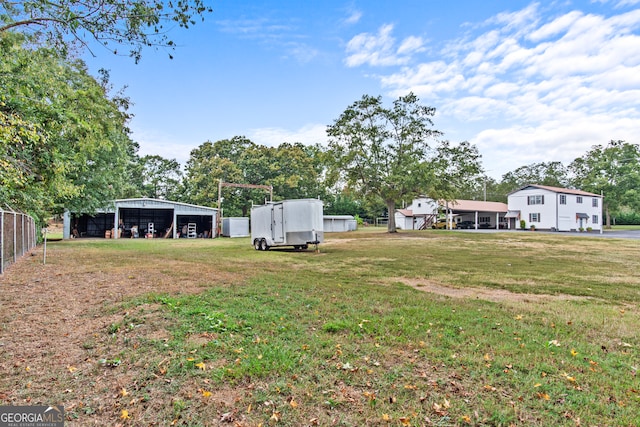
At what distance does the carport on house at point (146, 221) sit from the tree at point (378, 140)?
43.7ft

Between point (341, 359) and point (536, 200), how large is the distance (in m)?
46.8

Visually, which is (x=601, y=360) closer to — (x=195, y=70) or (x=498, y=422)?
(x=498, y=422)

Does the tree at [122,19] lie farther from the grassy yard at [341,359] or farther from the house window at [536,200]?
the house window at [536,200]

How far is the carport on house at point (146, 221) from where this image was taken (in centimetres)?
2769

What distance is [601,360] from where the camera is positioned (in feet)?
11.2

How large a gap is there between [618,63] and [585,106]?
4.88 metres

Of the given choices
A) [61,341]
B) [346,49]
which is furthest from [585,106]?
[61,341]

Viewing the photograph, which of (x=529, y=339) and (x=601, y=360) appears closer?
(x=601, y=360)

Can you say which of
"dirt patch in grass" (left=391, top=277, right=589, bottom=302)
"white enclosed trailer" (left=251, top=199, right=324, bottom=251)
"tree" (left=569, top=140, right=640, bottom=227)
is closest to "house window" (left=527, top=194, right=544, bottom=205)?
"tree" (left=569, top=140, right=640, bottom=227)

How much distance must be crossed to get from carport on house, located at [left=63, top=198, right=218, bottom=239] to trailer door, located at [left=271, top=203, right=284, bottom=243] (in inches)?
628

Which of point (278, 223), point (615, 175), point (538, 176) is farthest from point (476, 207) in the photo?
point (278, 223)

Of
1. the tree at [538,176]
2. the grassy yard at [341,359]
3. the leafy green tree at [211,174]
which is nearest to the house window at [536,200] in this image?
the tree at [538,176]

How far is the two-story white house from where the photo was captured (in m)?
39.1

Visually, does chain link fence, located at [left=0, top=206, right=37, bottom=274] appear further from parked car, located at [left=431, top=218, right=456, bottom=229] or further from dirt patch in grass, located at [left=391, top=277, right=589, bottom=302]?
parked car, located at [left=431, top=218, right=456, bottom=229]
